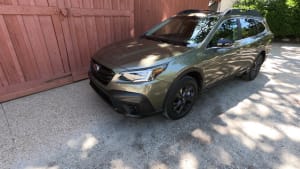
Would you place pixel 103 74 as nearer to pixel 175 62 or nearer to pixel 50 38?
pixel 175 62

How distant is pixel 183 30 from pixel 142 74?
4.74 feet

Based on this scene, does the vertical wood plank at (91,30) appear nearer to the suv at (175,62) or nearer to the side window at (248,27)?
the suv at (175,62)

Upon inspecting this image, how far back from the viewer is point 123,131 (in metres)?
2.49

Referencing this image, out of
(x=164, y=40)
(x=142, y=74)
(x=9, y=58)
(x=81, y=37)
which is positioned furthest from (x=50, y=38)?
(x=142, y=74)

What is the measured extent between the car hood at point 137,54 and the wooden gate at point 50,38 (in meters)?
1.31

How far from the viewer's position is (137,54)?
2482 mm

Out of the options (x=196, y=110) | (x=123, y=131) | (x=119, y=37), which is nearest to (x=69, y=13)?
(x=119, y=37)

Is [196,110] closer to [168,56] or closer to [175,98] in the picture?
[175,98]

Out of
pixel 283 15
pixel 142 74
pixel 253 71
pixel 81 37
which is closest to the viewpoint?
pixel 142 74

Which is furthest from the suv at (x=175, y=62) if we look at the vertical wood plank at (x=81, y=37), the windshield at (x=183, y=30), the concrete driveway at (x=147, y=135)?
the vertical wood plank at (x=81, y=37)

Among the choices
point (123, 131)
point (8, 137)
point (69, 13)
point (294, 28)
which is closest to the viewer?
point (8, 137)

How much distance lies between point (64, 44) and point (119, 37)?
1399 millimetres

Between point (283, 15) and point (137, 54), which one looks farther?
point (283, 15)

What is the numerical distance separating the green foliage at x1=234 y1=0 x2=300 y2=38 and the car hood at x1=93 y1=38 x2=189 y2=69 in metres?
8.82
